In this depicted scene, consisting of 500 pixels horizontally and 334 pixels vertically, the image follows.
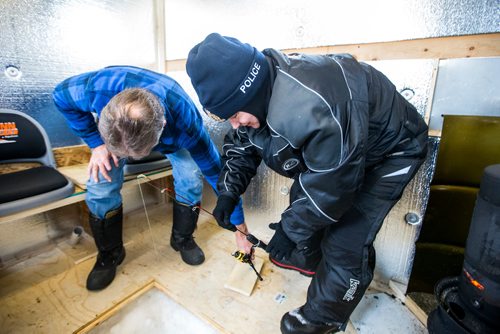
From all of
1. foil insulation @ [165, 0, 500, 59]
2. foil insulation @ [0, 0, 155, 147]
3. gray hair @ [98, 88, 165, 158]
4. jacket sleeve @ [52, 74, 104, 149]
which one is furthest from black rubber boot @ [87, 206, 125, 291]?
foil insulation @ [165, 0, 500, 59]

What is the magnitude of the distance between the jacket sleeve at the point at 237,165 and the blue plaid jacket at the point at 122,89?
0.45ft

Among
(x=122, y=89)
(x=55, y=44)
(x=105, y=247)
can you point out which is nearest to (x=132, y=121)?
(x=122, y=89)

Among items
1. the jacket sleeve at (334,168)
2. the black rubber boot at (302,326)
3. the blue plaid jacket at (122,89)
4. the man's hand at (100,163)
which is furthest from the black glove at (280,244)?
the man's hand at (100,163)

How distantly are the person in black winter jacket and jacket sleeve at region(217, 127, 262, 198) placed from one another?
0.09 feet

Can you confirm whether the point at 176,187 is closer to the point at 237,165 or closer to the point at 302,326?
the point at 237,165

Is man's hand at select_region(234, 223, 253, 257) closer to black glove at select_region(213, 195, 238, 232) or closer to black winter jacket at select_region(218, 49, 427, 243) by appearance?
black glove at select_region(213, 195, 238, 232)

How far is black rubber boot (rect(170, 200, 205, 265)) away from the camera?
1.24 meters

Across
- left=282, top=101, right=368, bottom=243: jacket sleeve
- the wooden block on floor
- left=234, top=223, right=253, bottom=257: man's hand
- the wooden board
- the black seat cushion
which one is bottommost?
the wooden block on floor

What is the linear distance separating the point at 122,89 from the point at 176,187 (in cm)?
53

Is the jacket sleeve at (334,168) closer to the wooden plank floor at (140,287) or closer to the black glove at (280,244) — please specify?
the black glove at (280,244)

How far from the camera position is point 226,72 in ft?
1.79

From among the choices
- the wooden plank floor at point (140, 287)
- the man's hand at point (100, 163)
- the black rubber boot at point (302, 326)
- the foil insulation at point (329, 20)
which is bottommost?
the wooden plank floor at point (140, 287)

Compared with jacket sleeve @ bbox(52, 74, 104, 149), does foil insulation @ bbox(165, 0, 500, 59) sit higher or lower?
higher

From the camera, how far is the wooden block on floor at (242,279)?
3.56 ft
